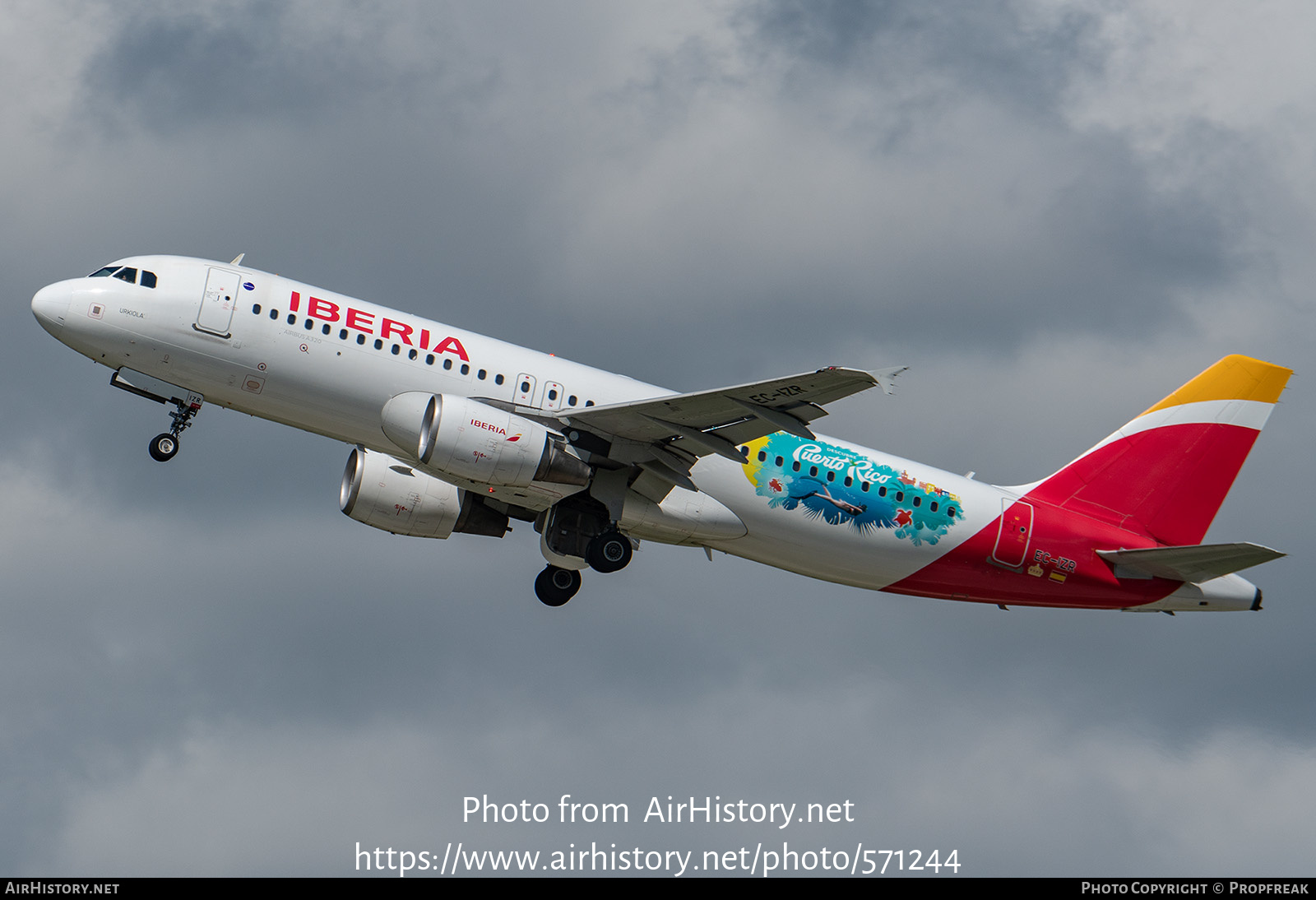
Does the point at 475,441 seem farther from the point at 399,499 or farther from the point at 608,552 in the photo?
the point at 399,499

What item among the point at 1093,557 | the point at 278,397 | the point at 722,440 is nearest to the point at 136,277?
the point at 278,397

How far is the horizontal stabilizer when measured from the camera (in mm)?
36750

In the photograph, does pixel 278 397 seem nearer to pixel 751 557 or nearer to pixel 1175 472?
pixel 751 557

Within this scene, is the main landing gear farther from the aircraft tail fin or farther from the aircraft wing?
the aircraft tail fin

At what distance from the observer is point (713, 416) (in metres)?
33.1

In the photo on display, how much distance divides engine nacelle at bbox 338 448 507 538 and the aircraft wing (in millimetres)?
5788

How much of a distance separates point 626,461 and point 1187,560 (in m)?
15.8

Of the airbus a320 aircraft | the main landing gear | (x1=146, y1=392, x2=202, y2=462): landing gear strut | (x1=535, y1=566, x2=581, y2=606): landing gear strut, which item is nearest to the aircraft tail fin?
the airbus a320 aircraft

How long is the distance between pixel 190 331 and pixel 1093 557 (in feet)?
81.2

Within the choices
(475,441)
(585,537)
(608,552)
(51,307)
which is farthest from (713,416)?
(51,307)

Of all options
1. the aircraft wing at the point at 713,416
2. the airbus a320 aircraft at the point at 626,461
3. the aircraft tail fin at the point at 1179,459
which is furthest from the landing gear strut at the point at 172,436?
the aircraft tail fin at the point at 1179,459

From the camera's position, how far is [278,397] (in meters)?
33.6

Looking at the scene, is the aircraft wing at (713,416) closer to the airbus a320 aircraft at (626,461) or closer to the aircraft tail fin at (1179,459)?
the airbus a320 aircraft at (626,461)

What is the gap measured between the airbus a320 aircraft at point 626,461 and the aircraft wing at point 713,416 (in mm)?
65
